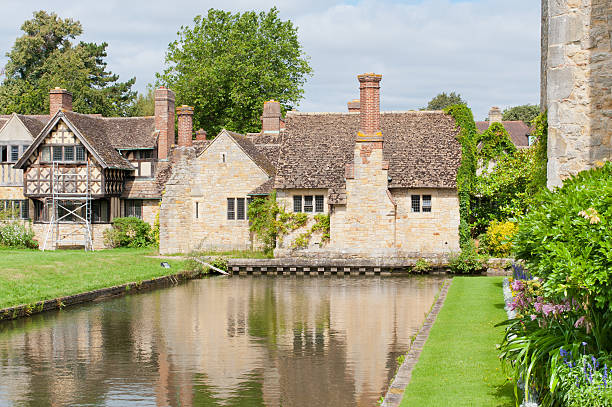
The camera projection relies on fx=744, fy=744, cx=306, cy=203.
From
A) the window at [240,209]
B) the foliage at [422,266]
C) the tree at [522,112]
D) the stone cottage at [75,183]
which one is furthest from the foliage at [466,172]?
the tree at [522,112]

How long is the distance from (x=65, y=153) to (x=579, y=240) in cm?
3873

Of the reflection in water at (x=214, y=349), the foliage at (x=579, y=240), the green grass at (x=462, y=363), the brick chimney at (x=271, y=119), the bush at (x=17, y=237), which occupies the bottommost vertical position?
the reflection in water at (x=214, y=349)

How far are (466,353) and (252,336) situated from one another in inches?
293

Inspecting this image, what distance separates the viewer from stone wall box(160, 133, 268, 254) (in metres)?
39.9

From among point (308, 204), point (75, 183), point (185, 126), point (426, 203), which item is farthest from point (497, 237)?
point (75, 183)

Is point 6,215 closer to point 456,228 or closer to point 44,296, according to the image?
point 44,296

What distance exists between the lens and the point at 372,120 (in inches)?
1452

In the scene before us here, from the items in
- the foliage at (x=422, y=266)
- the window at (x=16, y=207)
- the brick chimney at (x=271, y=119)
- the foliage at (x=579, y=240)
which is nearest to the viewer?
Answer: the foliage at (x=579, y=240)

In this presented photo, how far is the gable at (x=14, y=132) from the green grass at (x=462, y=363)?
109ft

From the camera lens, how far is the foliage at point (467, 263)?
108ft

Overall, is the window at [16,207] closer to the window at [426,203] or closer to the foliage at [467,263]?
the window at [426,203]

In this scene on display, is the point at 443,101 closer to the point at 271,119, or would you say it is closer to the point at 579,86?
the point at 271,119

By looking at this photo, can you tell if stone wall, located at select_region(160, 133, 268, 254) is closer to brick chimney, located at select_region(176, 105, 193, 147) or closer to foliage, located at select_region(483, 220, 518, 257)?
brick chimney, located at select_region(176, 105, 193, 147)

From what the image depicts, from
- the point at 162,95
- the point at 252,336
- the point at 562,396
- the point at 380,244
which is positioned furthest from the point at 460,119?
the point at 562,396
